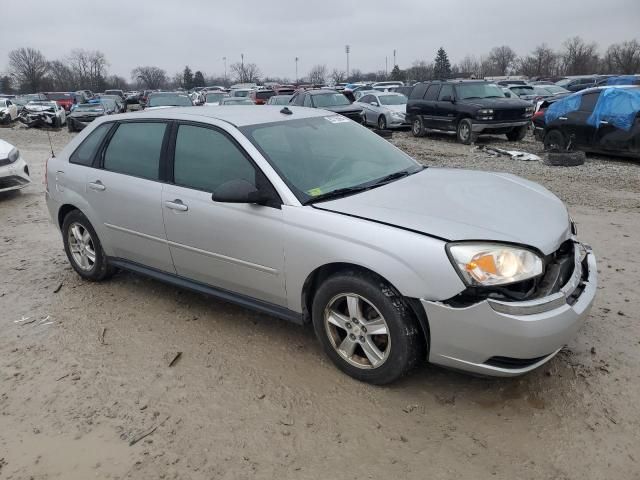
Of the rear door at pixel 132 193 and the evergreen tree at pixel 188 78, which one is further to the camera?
the evergreen tree at pixel 188 78

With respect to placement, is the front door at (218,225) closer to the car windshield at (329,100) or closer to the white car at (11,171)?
the white car at (11,171)

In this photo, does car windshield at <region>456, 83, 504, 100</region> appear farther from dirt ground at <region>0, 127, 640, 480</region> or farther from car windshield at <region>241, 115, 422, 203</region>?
car windshield at <region>241, 115, 422, 203</region>

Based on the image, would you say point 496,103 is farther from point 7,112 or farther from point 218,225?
point 7,112

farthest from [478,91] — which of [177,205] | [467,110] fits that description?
[177,205]

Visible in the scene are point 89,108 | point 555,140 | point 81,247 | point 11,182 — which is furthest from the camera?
point 89,108

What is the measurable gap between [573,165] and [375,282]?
917 cm

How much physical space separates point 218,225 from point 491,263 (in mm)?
1846

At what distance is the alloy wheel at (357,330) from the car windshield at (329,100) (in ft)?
48.3

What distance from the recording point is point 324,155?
13.1ft

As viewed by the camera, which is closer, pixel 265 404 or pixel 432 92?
pixel 265 404

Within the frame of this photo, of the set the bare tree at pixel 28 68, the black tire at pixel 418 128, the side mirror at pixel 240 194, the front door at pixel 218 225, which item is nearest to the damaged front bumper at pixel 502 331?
the front door at pixel 218 225

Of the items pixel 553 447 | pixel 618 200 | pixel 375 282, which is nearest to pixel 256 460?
pixel 375 282

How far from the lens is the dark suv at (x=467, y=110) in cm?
1439

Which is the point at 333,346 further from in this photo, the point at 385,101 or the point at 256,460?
the point at 385,101
